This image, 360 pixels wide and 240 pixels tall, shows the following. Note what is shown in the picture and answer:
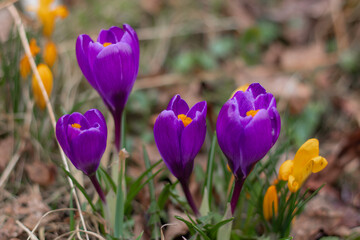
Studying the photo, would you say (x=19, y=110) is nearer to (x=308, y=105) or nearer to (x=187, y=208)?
(x=187, y=208)

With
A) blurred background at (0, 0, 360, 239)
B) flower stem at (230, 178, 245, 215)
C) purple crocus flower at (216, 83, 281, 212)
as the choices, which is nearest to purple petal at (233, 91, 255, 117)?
purple crocus flower at (216, 83, 281, 212)

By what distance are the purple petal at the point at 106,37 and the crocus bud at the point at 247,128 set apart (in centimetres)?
50

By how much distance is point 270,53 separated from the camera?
3.54 meters

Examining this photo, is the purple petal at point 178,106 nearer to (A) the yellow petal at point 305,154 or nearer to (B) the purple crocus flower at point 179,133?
(B) the purple crocus flower at point 179,133

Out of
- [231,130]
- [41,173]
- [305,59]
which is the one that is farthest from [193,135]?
[305,59]

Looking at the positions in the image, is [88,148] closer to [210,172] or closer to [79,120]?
[79,120]

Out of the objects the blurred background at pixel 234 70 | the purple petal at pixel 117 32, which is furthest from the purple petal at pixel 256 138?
the blurred background at pixel 234 70

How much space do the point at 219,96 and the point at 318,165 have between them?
1.63m

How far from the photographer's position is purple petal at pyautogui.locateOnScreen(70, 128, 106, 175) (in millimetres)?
1213

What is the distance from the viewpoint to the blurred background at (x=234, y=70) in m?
2.18

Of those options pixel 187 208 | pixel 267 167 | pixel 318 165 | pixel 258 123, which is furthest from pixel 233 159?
pixel 267 167

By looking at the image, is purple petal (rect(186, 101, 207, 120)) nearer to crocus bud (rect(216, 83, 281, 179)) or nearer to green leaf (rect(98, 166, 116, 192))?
crocus bud (rect(216, 83, 281, 179))

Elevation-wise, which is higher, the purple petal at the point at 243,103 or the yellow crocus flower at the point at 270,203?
the purple petal at the point at 243,103

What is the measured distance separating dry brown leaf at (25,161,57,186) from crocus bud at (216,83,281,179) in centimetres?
113
